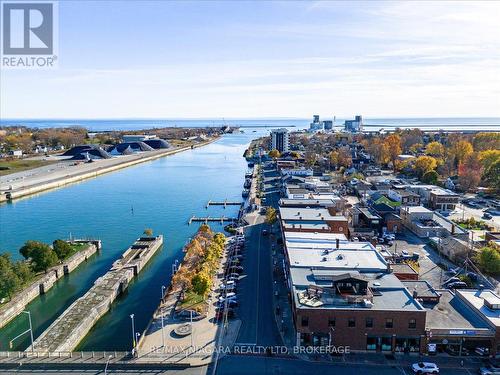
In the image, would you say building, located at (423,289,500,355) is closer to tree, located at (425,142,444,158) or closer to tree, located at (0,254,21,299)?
tree, located at (0,254,21,299)

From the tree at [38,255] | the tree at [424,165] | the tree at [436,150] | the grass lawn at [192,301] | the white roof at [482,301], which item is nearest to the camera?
the white roof at [482,301]

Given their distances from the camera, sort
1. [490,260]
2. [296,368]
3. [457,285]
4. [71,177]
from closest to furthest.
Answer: [296,368], [457,285], [490,260], [71,177]

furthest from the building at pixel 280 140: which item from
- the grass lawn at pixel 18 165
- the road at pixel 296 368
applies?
the road at pixel 296 368

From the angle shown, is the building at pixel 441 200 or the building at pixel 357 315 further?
the building at pixel 441 200

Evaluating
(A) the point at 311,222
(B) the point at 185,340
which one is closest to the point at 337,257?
(A) the point at 311,222

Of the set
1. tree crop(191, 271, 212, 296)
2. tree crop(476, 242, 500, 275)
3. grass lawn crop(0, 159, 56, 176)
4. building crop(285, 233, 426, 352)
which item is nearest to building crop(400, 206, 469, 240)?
tree crop(476, 242, 500, 275)

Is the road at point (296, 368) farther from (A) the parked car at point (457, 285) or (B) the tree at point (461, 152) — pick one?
(B) the tree at point (461, 152)

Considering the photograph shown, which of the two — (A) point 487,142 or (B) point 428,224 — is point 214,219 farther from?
(A) point 487,142
